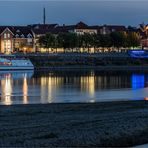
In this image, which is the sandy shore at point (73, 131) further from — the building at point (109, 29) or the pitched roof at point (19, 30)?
the building at point (109, 29)

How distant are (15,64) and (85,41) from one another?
3882cm

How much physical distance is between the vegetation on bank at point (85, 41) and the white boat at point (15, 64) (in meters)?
30.5

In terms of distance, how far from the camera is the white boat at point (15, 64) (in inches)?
3487

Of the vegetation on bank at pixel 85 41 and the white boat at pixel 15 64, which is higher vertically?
the vegetation on bank at pixel 85 41

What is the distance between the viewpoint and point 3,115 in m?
20.1

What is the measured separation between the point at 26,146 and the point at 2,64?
7626 centimetres

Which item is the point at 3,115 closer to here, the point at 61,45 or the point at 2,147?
the point at 2,147

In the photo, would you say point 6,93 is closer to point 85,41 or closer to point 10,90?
point 10,90

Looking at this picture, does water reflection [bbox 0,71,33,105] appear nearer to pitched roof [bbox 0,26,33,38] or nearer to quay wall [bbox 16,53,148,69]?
quay wall [bbox 16,53,148,69]

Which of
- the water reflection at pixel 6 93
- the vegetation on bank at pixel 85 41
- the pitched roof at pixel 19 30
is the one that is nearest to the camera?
the water reflection at pixel 6 93

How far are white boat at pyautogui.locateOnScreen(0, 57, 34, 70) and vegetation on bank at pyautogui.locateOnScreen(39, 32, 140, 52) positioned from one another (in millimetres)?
30490

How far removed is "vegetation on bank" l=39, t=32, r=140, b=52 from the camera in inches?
4771

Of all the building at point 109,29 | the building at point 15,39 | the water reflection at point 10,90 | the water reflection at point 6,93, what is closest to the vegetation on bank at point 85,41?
the building at point 15,39

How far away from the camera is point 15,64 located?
88938 mm
